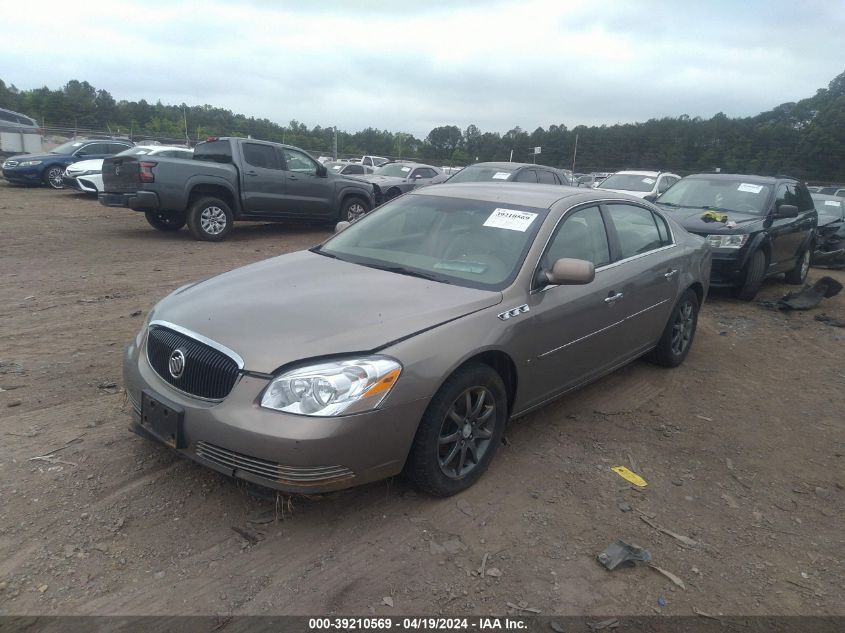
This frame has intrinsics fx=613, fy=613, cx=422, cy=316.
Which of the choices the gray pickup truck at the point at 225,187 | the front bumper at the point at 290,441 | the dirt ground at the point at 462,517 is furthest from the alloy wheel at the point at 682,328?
the gray pickup truck at the point at 225,187

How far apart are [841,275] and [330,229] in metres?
10.2

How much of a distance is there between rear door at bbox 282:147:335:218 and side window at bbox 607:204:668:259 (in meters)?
8.05

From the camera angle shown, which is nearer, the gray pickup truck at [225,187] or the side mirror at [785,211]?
the side mirror at [785,211]

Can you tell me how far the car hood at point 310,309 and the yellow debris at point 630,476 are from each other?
52.0 inches

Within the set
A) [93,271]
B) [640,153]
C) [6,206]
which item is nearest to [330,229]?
[93,271]

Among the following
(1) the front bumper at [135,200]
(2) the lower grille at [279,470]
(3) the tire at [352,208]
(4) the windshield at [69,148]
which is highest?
(4) the windshield at [69,148]

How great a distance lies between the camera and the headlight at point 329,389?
272cm

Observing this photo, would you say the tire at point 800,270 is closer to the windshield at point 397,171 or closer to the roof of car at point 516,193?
the roof of car at point 516,193

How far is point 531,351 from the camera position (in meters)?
3.59

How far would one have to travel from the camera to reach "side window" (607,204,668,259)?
461cm

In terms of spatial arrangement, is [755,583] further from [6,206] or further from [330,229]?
[6,206]

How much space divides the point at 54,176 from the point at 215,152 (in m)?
9.83

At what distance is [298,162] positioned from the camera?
11914mm

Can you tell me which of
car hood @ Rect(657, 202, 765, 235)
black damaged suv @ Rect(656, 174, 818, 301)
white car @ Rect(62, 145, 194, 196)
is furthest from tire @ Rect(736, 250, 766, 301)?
white car @ Rect(62, 145, 194, 196)
